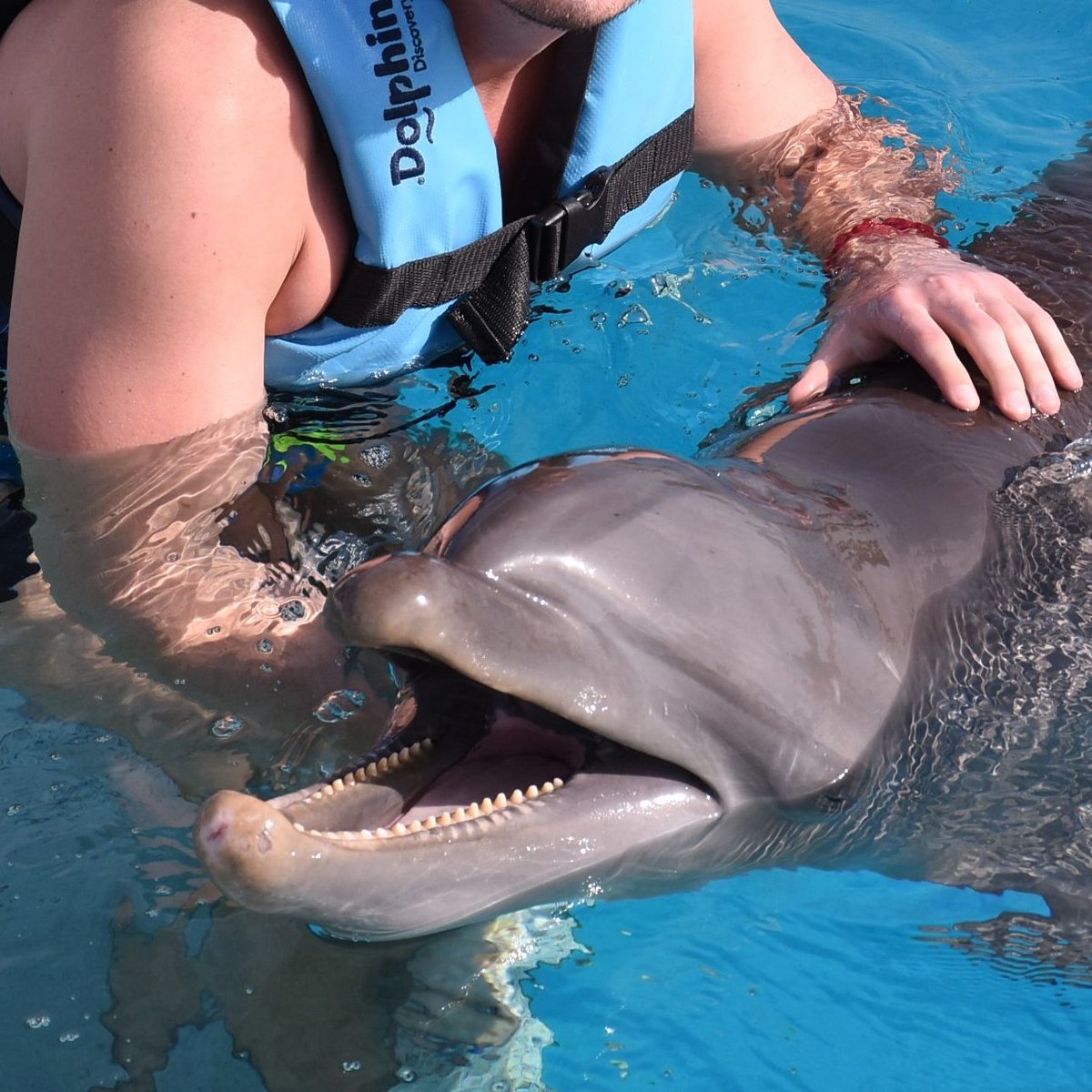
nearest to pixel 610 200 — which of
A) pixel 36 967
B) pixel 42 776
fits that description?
pixel 42 776

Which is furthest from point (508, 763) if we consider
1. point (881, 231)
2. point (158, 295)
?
point (881, 231)

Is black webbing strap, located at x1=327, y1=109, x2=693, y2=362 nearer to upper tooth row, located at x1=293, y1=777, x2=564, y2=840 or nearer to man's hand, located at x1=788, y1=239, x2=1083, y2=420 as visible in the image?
man's hand, located at x1=788, y1=239, x2=1083, y2=420

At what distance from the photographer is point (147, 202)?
3385mm

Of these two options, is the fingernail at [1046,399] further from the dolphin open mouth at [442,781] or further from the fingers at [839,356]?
the dolphin open mouth at [442,781]

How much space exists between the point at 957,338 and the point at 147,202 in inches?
83.8

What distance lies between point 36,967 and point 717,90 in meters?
3.89

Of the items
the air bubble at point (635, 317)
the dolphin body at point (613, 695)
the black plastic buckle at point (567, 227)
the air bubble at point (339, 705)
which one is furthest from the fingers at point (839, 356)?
the air bubble at point (635, 317)

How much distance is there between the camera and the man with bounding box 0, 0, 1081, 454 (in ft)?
11.1

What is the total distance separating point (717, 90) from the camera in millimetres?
5445

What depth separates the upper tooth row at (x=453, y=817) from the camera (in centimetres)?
251

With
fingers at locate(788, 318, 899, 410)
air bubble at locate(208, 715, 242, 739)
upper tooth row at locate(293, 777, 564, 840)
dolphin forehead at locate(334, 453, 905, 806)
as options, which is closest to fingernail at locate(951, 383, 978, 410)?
fingers at locate(788, 318, 899, 410)

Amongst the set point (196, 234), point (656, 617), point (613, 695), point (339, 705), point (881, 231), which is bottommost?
point (339, 705)

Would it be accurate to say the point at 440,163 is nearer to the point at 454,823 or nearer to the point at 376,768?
the point at 376,768

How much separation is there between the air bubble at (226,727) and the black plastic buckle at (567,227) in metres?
1.73
